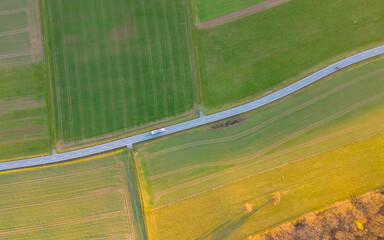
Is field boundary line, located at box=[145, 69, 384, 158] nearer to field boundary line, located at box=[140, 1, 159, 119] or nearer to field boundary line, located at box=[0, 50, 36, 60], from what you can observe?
field boundary line, located at box=[140, 1, 159, 119]

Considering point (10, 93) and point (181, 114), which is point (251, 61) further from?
point (10, 93)

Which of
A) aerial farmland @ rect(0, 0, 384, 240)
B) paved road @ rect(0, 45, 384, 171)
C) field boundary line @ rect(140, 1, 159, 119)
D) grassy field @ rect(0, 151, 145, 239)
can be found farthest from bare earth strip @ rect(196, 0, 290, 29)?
grassy field @ rect(0, 151, 145, 239)

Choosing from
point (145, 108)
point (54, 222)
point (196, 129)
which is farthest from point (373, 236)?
point (54, 222)

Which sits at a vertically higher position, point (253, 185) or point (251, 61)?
point (251, 61)

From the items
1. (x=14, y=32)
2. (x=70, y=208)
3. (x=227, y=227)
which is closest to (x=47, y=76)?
(x=14, y=32)

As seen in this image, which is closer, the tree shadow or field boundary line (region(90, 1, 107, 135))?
the tree shadow

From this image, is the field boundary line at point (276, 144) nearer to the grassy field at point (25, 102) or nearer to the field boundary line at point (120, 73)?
the field boundary line at point (120, 73)
